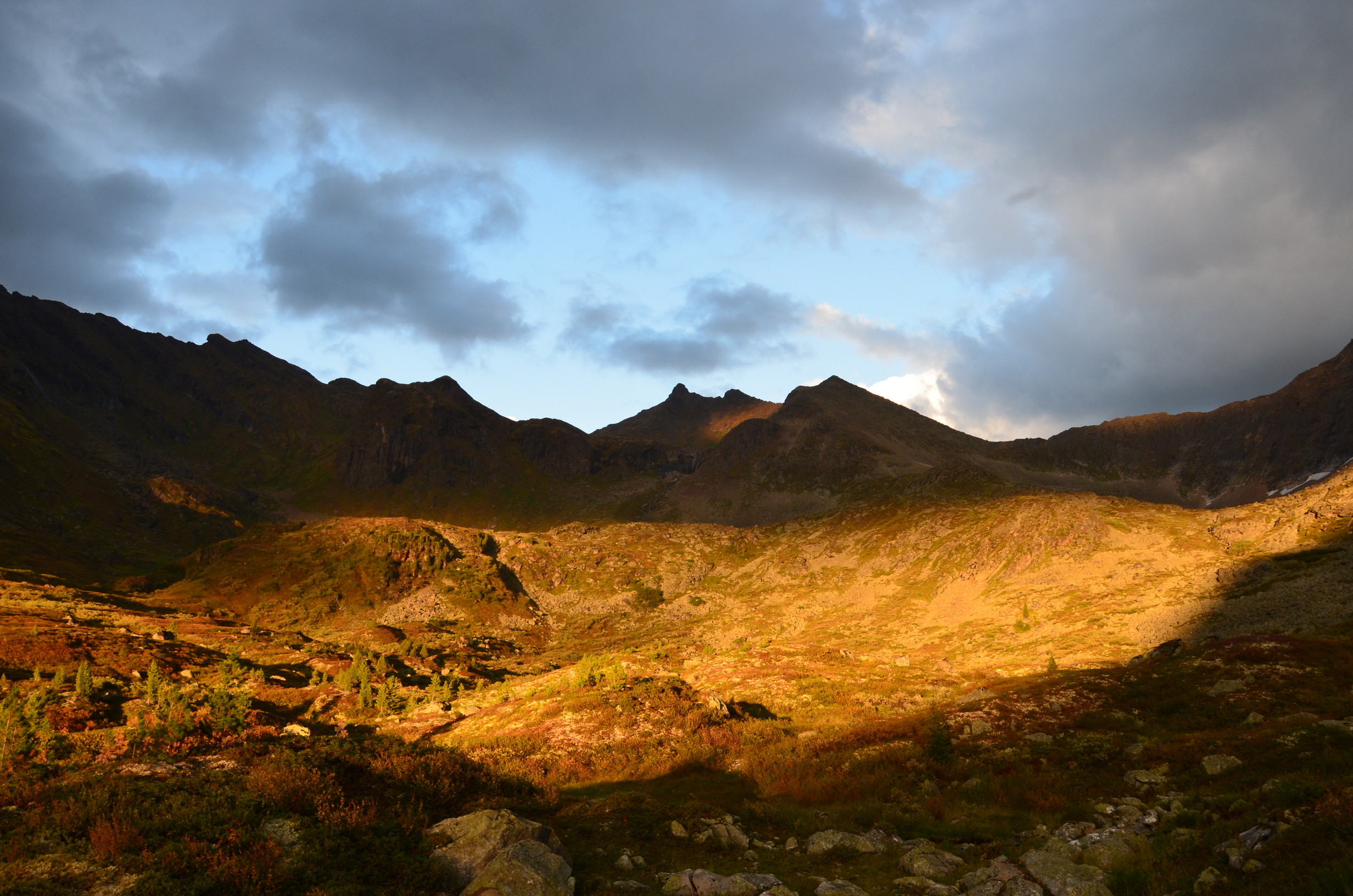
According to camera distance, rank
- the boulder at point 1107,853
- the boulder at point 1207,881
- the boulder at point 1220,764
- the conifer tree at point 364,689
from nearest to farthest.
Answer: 1. the boulder at point 1207,881
2. the boulder at point 1107,853
3. the boulder at point 1220,764
4. the conifer tree at point 364,689

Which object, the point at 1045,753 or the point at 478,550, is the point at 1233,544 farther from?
the point at 478,550

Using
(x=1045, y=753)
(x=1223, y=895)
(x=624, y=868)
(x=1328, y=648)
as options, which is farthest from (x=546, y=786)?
(x=1328, y=648)

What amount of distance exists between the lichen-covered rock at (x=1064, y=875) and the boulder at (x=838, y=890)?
4376mm

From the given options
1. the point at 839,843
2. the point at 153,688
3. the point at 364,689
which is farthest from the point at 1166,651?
the point at 153,688

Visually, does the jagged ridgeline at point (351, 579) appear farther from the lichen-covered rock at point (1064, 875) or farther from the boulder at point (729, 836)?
the lichen-covered rock at point (1064, 875)

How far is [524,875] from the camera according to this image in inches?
545

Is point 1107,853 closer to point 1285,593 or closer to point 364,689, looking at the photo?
point 364,689

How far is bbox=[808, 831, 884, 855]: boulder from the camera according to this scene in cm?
1928

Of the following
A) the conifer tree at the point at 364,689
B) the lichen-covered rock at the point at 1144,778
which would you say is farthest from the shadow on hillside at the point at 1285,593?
the conifer tree at the point at 364,689

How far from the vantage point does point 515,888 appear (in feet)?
44.5

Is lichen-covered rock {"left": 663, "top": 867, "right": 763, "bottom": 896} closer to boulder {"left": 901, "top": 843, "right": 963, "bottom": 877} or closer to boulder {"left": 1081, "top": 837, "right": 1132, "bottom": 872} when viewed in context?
boulder {"left": 901, "top": 843, "right": 963, "bottom": 877}

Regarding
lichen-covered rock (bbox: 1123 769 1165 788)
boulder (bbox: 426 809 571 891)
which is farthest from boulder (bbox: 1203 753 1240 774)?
boulder (bbox: 426 809 571 891)

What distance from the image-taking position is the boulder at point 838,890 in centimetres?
1508

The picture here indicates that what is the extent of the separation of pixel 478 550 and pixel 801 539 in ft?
317
